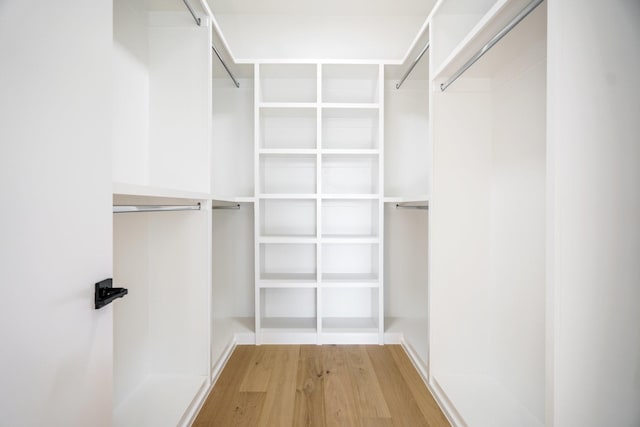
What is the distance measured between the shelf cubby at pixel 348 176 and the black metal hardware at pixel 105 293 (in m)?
1.92

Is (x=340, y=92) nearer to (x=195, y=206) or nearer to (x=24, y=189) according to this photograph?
(x=195, y=206)

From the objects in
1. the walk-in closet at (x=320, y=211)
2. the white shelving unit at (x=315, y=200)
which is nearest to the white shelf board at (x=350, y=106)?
the walk-in closet at (x=320, y=211)

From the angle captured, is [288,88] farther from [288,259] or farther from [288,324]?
[288,324]

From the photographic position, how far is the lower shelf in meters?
1.37

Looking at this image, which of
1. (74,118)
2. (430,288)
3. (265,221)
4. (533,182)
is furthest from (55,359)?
(265,221)

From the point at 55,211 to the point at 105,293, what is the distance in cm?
25

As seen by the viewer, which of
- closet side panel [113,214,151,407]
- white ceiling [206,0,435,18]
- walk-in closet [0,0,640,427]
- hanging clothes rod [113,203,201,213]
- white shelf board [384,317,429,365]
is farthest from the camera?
white ceiling [206,0,435,18]

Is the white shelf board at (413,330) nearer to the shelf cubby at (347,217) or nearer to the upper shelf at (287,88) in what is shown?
the shelf cubby at (347,217)

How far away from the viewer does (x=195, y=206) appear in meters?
1.63

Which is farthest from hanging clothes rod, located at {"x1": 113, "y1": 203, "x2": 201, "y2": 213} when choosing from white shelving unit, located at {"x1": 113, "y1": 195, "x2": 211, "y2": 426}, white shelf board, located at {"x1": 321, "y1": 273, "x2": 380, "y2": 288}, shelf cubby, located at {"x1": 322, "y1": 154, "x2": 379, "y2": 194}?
shelf cubby, located at {"x1": 322, "y1": 154, "x2": 379, "y2": 194}

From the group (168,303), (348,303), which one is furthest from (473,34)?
(348,303)

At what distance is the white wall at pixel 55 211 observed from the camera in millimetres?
551

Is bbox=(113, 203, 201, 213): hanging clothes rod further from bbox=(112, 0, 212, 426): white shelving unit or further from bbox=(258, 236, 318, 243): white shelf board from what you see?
bbox=(258, 236, 318, 243): white shelf board

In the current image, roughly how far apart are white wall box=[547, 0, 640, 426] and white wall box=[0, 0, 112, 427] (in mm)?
1150
